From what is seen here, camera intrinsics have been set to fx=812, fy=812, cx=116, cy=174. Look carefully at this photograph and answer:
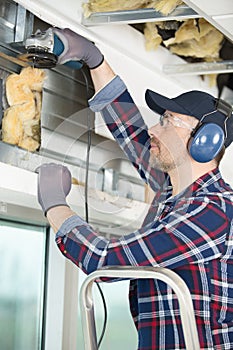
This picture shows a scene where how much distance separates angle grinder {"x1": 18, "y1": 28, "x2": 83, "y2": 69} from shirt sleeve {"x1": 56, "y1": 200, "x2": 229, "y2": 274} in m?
0.43

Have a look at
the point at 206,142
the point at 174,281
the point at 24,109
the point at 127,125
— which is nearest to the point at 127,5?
the point at 127,125

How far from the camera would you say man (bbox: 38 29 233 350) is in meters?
1.83

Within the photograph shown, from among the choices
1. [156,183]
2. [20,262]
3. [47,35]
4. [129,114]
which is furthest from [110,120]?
[20,262]

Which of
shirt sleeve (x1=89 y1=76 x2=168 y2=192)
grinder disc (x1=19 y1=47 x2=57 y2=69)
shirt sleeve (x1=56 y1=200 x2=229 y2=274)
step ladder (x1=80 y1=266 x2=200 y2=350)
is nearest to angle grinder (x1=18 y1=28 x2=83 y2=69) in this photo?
grinder disc (x1=19 y1=47 x2=57 y2=69)

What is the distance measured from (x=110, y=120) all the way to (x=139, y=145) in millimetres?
109

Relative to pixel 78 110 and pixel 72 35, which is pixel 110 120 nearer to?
pixel 78 110

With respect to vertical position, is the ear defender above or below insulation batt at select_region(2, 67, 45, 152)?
below

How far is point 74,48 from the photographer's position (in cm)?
203

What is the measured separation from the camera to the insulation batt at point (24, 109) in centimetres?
211

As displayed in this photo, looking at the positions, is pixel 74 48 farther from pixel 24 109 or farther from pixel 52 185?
pixel 52 185

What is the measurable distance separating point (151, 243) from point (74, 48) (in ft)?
1.79

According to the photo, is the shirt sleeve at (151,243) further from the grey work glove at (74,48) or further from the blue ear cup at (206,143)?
the grey work glove at (74,48)

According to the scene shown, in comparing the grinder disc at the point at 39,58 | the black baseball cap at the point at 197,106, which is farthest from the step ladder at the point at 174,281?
the grinder disc at the point at 39,58

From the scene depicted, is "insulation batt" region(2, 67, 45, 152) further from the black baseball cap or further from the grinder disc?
the black baseball cap
